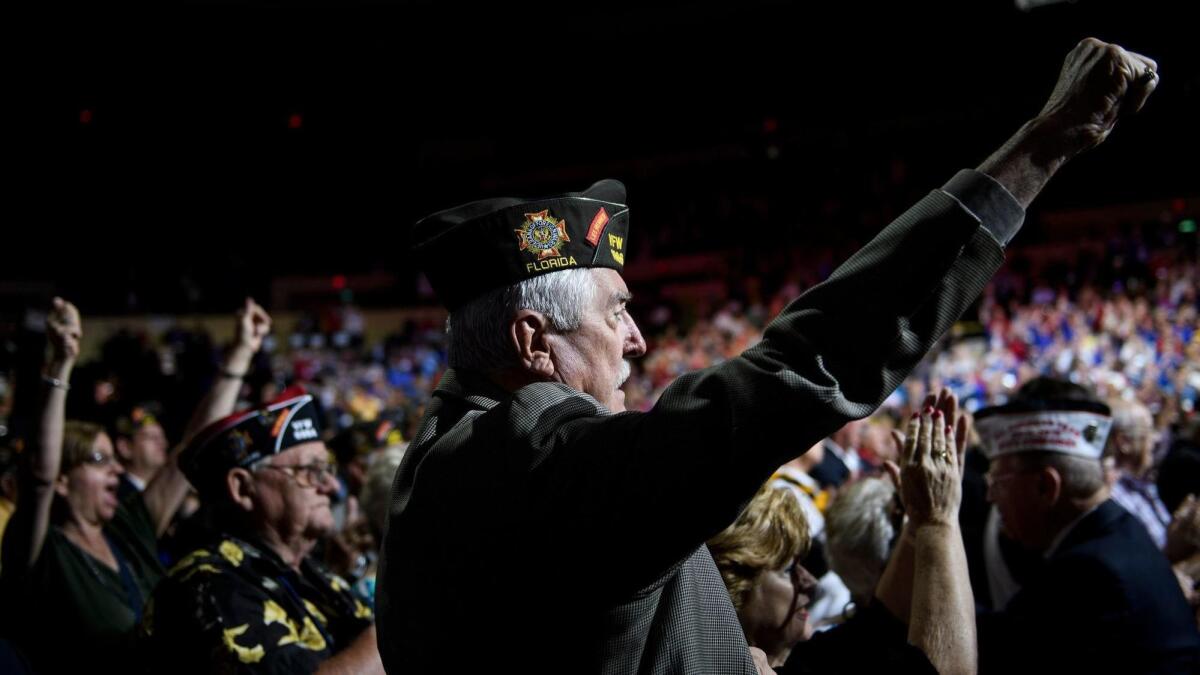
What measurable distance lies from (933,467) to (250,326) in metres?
2.58

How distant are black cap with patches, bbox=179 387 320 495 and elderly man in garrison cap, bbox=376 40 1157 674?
146 cm

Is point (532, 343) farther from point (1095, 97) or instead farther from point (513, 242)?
point (1095, 97)

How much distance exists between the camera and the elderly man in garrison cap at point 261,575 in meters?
2.28

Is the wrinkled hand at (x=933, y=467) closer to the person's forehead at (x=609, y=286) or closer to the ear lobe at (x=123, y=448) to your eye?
the person's forehead at (x=609, y=286)

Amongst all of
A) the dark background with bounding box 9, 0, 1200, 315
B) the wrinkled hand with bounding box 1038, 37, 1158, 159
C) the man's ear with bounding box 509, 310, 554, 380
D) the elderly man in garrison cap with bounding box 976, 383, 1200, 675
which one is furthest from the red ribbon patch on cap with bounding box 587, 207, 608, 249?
the dark background with bounding box 9, 0, 1200, 315

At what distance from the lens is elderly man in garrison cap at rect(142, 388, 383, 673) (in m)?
2.28

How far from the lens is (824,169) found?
21422mm

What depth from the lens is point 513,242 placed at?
4.96ft

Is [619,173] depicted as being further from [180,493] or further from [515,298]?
[515,298]

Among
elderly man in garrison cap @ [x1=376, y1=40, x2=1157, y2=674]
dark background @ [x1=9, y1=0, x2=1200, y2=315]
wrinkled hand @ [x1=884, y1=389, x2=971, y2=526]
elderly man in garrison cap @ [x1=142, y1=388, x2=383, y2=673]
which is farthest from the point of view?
dark background @ [x1=9, y1=0, x2=1200, y2=315]

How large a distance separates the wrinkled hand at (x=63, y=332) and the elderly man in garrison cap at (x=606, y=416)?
209cm

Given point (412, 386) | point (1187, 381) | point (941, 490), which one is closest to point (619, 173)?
point (412, 386)

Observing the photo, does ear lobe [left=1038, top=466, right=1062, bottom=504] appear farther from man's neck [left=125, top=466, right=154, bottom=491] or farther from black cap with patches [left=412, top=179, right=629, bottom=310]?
man's neck [left=125, top=466, right=154, bottom=491]

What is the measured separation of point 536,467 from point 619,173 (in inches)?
889
